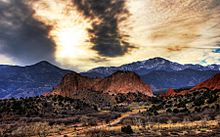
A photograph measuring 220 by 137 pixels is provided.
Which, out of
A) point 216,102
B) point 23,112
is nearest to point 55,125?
point 23,112

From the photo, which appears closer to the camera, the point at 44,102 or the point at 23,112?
the point at 23,112

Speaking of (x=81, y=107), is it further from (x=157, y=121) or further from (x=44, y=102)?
(x=157, y=121)

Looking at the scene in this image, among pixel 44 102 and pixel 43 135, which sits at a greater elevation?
pixel 44 102

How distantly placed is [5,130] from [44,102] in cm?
3060

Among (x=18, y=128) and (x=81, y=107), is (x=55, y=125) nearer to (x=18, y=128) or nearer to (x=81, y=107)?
(x=18, y=128)

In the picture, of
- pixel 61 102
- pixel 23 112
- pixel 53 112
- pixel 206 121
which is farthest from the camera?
pixel 61 102

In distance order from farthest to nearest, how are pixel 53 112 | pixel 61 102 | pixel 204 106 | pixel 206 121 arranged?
pixel 61 102 → pixel 53 112 → pixel 204 106 → pixel 206 121

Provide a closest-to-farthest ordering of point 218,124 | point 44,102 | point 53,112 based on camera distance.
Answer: point 218,124, point 53,112, point 44,102

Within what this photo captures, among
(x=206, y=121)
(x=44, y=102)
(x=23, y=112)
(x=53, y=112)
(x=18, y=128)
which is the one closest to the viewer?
(x=206, y=121)

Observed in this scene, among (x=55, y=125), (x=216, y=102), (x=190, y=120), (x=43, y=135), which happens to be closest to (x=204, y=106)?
(x=216, y=102)

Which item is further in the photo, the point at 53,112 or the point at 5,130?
the point at 53,112

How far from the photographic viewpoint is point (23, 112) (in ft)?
233

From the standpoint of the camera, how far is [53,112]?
76.2m

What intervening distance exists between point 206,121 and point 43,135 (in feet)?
86.5
